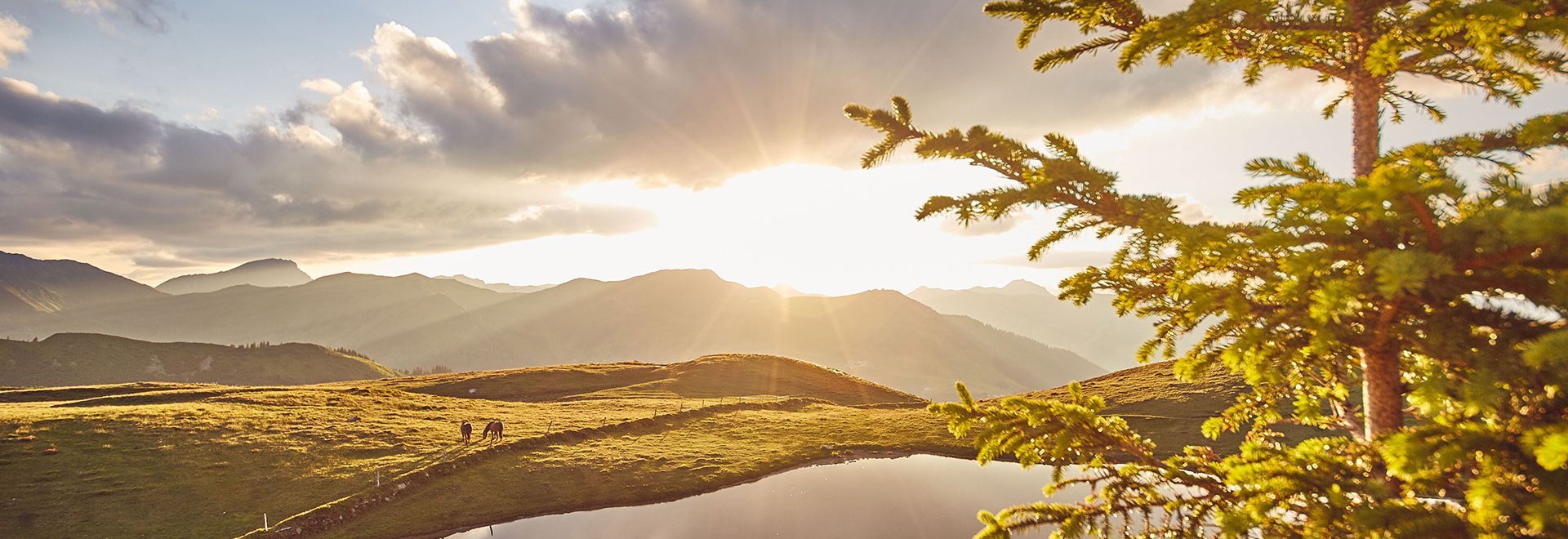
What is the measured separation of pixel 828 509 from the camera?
3331 centimetres

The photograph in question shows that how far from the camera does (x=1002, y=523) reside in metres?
7.09

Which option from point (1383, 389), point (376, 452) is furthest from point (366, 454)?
point (1383, 389)

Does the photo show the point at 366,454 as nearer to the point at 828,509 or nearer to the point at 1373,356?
the point at 828,509

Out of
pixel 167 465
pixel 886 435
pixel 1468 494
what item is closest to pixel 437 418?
pixel 167 465

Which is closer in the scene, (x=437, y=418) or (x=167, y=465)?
(x=167, y=465)

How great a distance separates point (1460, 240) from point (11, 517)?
53130 millimetres

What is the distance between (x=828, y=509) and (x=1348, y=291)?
3192 centimetres

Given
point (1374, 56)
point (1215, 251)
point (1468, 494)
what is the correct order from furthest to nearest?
point (1215, 251) < point (1374, 56) < point (1468, 494)

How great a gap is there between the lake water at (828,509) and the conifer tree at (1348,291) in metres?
24.1

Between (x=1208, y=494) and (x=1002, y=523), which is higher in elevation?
(x=1208, y=494)

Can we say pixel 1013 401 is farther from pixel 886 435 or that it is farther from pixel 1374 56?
pixel 886 435

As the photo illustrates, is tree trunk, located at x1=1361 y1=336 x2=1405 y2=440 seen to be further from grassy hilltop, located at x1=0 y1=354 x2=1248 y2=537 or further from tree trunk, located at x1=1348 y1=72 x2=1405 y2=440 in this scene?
grassy hilltop, located at x1=0 y1=354 x2=1248 y2=537

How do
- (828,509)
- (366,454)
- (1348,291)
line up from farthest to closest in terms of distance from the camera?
(366,454) < (828,509) < (1348,291)

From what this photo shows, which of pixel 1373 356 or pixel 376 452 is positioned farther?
pixel 376 452
